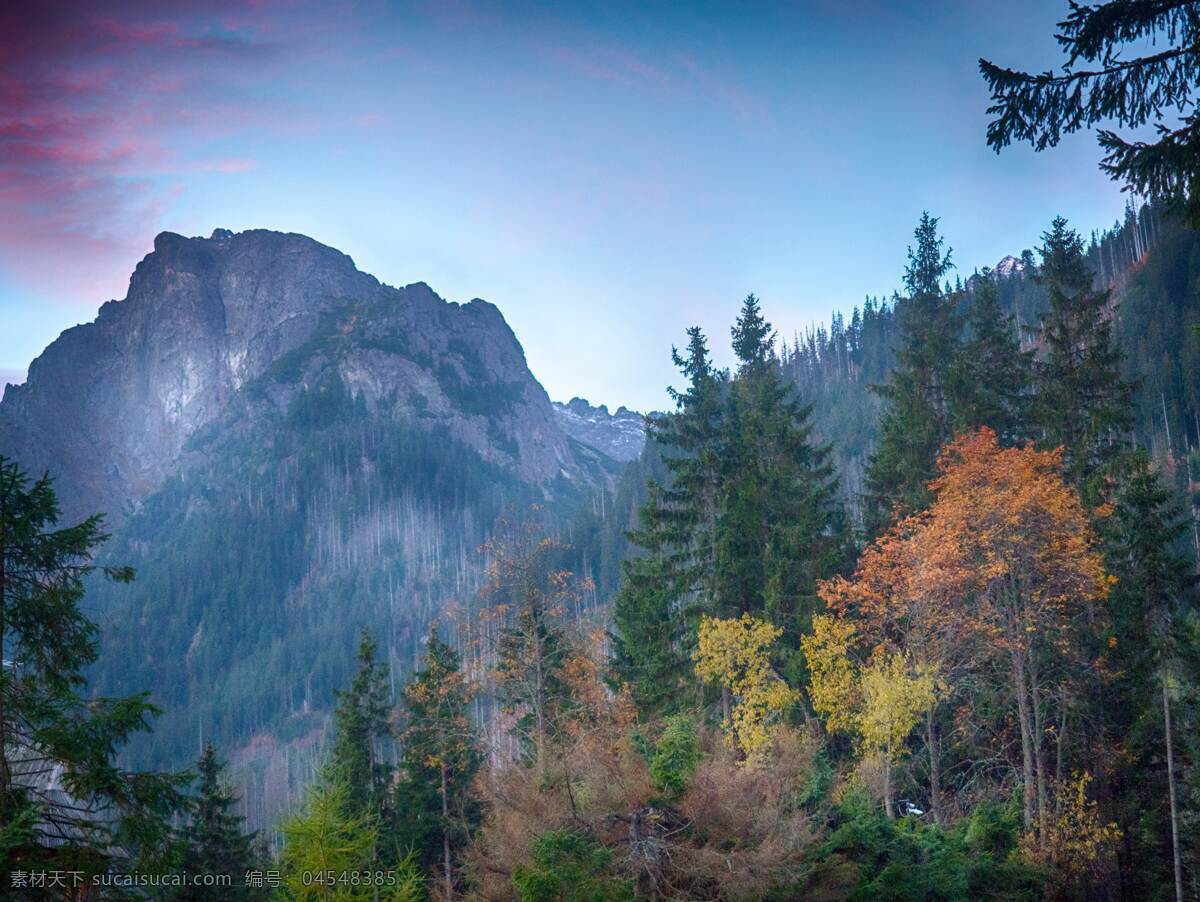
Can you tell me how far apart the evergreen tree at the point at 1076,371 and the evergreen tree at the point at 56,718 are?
27277mm

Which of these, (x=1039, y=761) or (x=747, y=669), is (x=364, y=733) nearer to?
(x=747, y=669)

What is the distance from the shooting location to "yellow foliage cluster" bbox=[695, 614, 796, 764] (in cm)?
2220

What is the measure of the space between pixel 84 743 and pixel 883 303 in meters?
187

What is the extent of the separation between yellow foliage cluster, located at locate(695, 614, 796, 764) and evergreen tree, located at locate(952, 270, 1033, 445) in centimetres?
1217

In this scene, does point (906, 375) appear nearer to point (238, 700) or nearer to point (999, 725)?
point (999, 725)

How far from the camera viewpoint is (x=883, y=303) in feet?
583

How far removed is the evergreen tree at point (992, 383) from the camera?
29609mm

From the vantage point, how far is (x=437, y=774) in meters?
32.1

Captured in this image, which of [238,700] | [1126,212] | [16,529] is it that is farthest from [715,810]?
[1126,212]

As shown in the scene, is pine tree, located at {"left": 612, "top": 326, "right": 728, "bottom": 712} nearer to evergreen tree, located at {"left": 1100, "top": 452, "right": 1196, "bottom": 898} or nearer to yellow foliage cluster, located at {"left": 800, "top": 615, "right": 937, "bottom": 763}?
yellow foliage cluster, located at {"left": 800, "top": 615, "right": 937, "bottom": 763}

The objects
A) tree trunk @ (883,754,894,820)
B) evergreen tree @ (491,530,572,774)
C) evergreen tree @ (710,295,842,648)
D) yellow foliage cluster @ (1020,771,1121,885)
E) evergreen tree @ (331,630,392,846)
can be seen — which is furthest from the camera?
evergreen tree @ (331,630,392,846)

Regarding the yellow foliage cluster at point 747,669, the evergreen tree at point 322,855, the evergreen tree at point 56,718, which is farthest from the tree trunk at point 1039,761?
the evergreen tree at point 56,718

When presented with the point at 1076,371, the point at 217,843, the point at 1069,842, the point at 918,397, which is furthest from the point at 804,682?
the point at 217,843

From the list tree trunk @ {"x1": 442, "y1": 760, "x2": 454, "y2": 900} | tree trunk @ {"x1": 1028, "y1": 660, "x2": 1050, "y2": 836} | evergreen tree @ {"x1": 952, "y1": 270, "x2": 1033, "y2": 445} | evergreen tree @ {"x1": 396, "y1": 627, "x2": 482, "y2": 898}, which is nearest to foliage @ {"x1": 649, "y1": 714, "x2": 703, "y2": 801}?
tree trunk @ {"x1": 1028, "y1": 660, "x2": 1050, "y2": 836}
